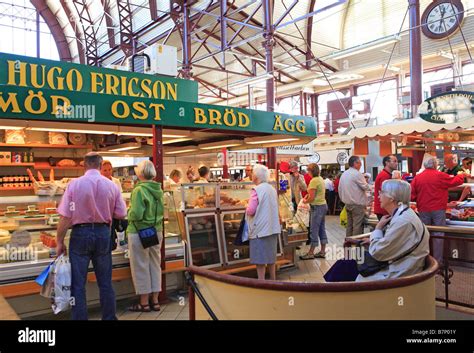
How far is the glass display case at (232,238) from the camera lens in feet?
18.5

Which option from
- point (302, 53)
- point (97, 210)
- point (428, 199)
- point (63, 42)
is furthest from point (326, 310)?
point (63, 42)

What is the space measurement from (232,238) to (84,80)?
278cm

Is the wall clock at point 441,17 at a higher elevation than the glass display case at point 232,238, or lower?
higher

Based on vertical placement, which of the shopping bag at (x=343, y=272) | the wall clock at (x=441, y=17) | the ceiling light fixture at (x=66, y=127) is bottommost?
the shopping bag at (x=343, y=272)

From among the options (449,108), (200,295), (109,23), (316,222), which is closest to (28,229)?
(200,295)

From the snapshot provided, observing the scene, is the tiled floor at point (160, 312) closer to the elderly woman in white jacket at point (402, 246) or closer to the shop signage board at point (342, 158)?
the elderly woman in white jacket at point (402, 246)

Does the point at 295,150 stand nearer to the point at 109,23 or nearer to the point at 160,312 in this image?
the point at 160,312

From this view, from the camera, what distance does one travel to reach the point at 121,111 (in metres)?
4.45

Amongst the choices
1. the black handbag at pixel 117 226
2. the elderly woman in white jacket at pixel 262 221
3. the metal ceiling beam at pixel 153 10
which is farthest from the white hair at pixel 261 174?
the metal ceiling beam at pixel 153 10

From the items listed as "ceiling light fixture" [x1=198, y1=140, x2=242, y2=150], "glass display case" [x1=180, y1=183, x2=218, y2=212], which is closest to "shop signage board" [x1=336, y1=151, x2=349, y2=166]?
"ceiling light fixture" [x1=198, y1=140, x2=242, y2=150]

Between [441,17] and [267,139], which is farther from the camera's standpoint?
[441,17]

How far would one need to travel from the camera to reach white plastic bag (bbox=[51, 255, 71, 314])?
3584 mm

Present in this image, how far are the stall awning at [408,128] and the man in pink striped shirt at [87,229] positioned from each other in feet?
19.7

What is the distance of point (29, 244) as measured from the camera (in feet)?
14.9
